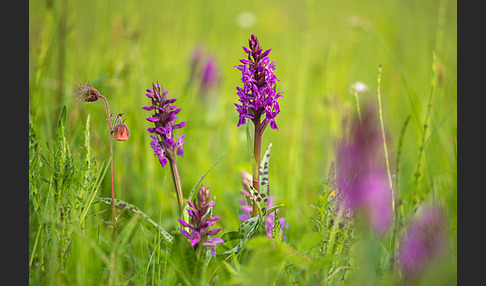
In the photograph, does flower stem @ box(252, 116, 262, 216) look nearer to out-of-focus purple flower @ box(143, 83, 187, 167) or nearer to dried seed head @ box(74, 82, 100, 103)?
out-of-focus purple flower @ box(143, 83, 187, 167)

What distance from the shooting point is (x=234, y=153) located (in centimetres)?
308

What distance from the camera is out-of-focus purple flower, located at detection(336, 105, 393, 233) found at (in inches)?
40.8

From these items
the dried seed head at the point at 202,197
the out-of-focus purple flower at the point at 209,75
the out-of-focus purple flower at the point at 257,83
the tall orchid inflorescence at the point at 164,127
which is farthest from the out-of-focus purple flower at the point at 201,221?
the out-of-focus purple flower at the point at 209,75

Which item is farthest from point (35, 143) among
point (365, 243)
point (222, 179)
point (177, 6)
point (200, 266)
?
point (177, 6)

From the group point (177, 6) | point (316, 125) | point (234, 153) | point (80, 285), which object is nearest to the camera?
point (80, 285)

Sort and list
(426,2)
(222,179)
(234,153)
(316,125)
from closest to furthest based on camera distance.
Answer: (222,179), (234,153), (316,125), (426,2)

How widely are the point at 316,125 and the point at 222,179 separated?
148 centimetres

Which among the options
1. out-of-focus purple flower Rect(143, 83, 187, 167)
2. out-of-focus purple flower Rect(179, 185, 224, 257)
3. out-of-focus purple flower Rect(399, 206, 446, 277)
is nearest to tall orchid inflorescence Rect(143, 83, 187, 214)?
out-of-focus purple flower Rect(143, 83, 187, 167)

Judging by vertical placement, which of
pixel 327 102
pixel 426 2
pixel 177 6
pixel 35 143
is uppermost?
pixel 426 2

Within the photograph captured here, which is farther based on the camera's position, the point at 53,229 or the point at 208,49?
the point at 208,49

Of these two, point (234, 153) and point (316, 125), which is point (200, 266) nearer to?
point (234, 153)

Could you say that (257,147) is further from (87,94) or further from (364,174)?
(87,94)

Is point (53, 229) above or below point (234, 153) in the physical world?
below

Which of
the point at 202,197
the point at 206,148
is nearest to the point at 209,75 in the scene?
the point at 206,148
